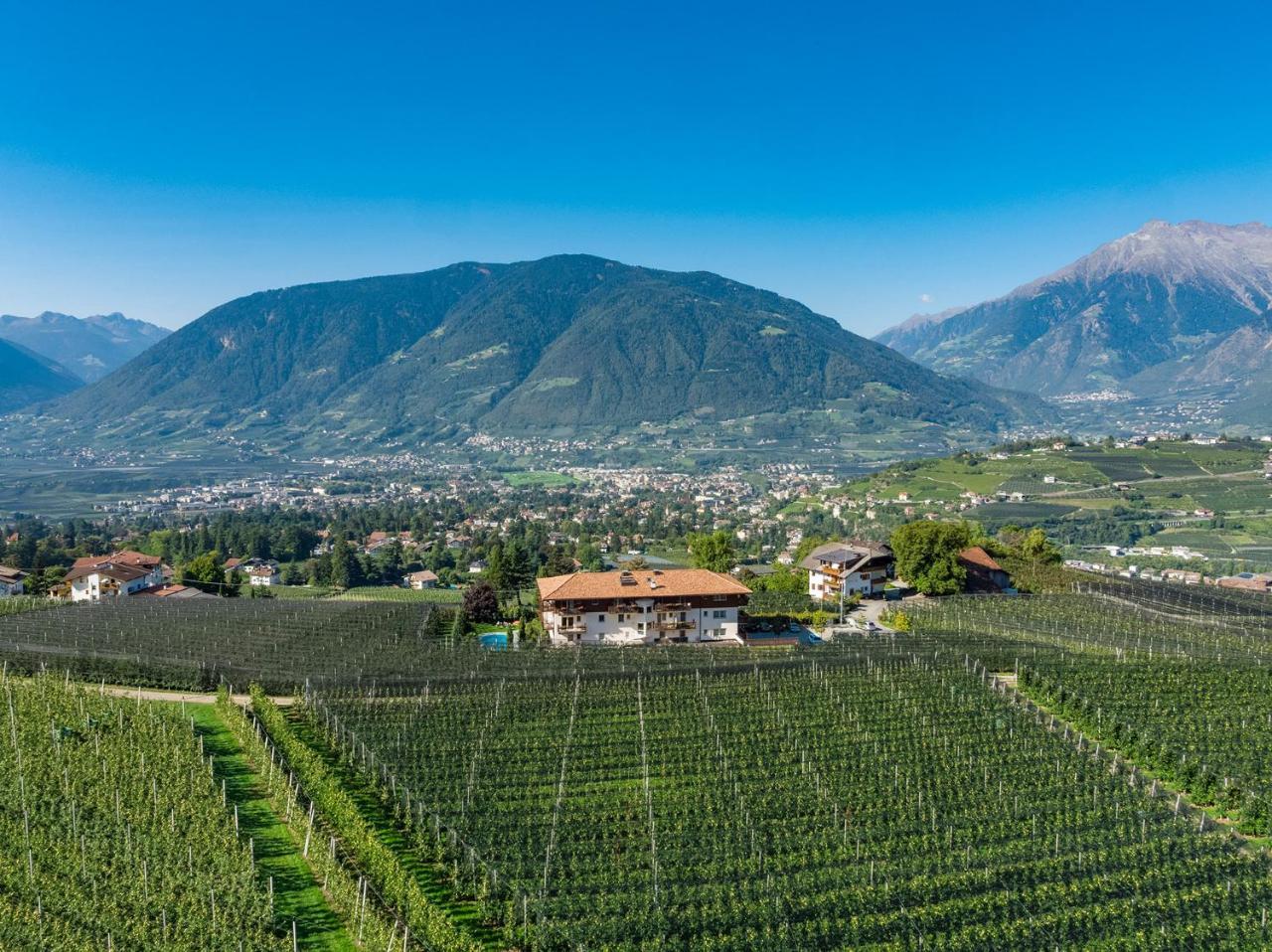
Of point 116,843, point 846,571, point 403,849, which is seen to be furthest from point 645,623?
point 116,843

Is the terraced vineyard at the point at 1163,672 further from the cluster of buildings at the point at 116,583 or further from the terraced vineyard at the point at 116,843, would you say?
the cluster of buildings at the point at 116,583

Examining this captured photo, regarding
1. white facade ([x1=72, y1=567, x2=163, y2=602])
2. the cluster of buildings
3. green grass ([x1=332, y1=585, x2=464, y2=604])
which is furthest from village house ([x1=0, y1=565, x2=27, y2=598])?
green grass ([x1=332, y1=585, x2=464, y2=604])

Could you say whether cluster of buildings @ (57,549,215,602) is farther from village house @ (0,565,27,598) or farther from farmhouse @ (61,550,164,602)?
village house @ (0,565,27,598)

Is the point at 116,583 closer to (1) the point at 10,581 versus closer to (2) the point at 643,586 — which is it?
(1) the point at 10,581

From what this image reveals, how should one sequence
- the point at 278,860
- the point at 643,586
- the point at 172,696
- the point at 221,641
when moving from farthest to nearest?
the point at 643,586
the point at 221,641
the point at 172,696
the point at 278,860

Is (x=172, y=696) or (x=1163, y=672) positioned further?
(x=172, y=696)

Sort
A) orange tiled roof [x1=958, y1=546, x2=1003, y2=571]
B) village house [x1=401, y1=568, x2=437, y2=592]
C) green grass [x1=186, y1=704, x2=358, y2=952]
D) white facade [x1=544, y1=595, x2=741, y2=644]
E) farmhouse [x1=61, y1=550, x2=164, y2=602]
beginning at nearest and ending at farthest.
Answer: green grass [x1=186, y1=704, x2=358, y2=952], white facade [x1=544, y1=595, x2=741, y2=644], orange tiled roof [x1=958, y1=546, x2=1003, y2=571], farmhouse [x1=61, y1=550, x2=164, y2=602], village house [x1=401, y1=568, x2=437, y2=592]

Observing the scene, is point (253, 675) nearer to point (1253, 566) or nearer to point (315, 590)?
point (315, 590)
